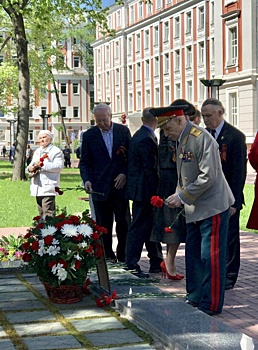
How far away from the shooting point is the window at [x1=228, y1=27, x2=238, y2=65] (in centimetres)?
4333

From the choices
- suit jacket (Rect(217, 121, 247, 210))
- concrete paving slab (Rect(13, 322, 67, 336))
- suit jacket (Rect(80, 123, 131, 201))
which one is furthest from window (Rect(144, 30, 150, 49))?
concrete paving slab (Rect(13, 322, 67, 336))

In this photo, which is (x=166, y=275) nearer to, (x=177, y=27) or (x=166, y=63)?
(x=177, y=27)

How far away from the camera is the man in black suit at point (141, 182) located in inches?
323

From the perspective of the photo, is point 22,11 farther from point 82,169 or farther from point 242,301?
point 242,301

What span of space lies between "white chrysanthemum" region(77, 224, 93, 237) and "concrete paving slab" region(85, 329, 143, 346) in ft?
3.91

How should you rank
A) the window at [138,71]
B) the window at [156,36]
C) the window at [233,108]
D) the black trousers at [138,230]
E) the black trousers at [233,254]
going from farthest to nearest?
the window at [138,71] → the window at [156,36] → the window at [233,108] → the black trousers at [138,230] → the black trousers at [233,254]

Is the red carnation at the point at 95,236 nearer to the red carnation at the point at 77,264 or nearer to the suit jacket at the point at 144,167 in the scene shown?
the red carnation at the point at 77,264

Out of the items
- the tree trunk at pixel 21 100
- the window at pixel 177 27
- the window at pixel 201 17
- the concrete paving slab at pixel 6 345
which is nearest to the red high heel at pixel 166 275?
the concrete paving slab at pixel 6 345

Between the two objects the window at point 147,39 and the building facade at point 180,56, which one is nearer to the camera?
the building facade at point 180,56

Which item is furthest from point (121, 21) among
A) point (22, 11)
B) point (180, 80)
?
point (22, 11)

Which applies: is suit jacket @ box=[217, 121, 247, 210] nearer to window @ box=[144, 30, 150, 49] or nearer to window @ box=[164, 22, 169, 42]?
window @ box=[164, 22, 169, 42]

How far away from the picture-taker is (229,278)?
25.4 feet

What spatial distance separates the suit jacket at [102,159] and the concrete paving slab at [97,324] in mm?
3034

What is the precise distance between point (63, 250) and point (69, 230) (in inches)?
8.1
